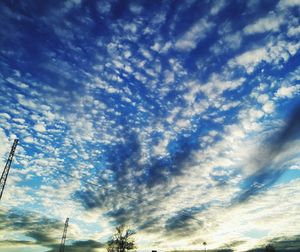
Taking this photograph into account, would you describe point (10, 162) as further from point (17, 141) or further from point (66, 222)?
point (66, 222)

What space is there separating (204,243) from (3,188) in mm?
87538

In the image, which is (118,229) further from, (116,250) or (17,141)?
(17,141)

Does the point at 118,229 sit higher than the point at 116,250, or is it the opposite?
the point at 118,229

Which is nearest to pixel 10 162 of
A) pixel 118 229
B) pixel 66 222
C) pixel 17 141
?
pixel 17 141

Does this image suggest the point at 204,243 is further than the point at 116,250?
Yes

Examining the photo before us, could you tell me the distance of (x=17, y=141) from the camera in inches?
2099

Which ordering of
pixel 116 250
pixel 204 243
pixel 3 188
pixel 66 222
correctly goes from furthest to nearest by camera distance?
pixel 204 243 → pixel 116 250 → pixel 66 222 → pixel 3 188

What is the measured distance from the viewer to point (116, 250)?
94.5 meters

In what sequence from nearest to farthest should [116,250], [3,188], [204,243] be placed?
1. [3,188]
2. [116,250]
3. [204,243]

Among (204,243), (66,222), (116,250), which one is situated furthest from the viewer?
(204,243)

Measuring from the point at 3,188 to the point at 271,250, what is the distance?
11053 centimetres

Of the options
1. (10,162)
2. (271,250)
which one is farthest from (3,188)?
(271,250)

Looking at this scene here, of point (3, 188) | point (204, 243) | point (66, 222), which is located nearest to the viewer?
point (3, 188)

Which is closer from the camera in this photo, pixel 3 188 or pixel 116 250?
pixel 3 188
